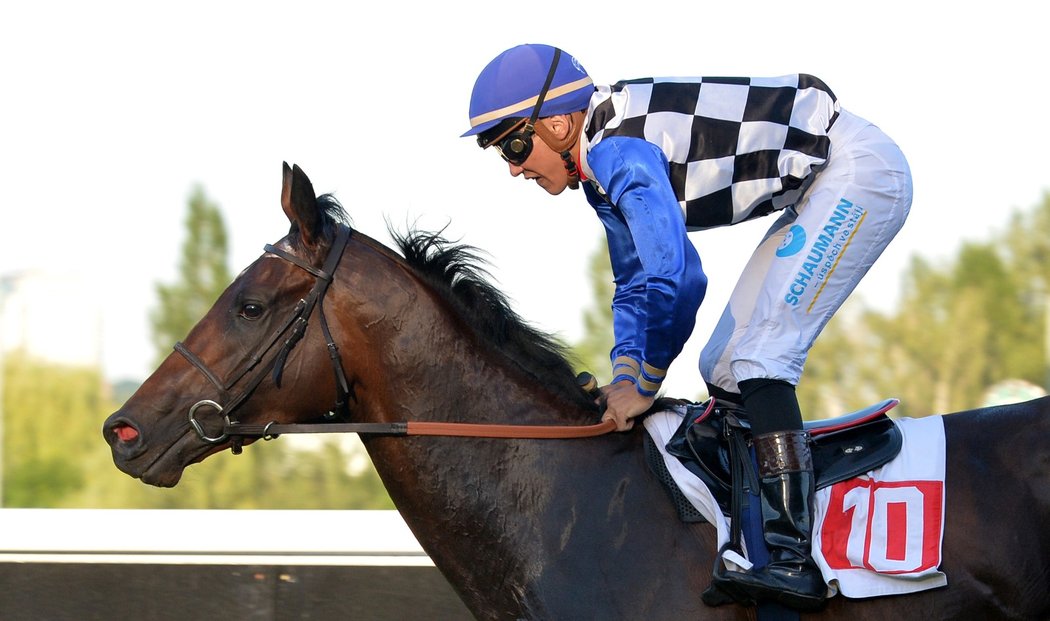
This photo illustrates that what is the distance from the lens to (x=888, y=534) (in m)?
2.47

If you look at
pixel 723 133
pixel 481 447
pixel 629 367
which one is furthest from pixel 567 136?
pixel 481 447

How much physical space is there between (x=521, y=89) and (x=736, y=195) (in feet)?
1.98

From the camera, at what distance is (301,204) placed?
2.73 metres

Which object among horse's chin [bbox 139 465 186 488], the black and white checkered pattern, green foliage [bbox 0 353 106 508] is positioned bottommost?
green foliage [bbox 0 353 106 508]

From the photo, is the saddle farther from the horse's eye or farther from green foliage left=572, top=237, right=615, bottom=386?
green foliage left=572, top=237, right=615, bottom=386

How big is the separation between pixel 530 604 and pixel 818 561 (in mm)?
657

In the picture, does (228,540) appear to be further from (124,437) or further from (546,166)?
(546,166)

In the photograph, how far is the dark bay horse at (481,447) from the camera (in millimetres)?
2490

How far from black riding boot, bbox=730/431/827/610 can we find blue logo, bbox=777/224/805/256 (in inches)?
18.0

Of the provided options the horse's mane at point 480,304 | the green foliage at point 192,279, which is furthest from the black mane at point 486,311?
the green foliage at point 192,279

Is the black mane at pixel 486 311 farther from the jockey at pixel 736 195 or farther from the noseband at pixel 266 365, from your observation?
the noseband at pixel 266 365

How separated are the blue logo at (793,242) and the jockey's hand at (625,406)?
0.48m

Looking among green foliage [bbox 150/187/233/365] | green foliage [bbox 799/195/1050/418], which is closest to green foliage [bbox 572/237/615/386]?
green foliage [bbox 799/195/1050/418]

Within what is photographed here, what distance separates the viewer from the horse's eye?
2.71 metres
